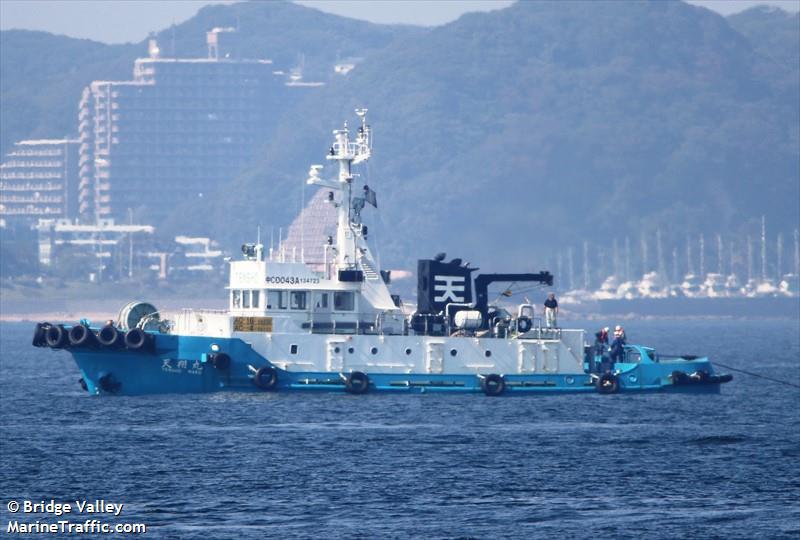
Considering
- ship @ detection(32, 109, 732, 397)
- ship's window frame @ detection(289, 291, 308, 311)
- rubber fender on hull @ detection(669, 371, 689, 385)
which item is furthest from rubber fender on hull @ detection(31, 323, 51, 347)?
rubber fender on hull @ detection(669, 371, 689, 385)

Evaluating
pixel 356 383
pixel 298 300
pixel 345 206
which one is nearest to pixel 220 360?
pixel 298 300

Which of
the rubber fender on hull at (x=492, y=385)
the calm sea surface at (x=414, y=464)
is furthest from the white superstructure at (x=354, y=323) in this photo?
the calm sea surface at (x=414, y=464)

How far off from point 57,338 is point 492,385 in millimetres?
13239

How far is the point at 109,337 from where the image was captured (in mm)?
48406

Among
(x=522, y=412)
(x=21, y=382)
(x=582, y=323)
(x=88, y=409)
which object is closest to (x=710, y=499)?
(x=522, y=412)

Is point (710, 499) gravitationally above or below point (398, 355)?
below

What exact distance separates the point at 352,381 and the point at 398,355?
1.67 metres

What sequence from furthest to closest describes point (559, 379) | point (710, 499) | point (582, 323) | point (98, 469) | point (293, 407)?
1. point (582, 323)
2. point (559, 379)
3. point (293, 407)
4. point (98, 469)
5. point (710, 499)

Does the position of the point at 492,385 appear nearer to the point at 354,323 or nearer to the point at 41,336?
the point at 354,323

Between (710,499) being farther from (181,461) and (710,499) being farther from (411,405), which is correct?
(411,405)

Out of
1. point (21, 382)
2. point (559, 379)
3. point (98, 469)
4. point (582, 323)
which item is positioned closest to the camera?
point (98, 469)

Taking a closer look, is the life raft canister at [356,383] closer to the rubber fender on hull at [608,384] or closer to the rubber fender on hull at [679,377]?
the rubber fender on hull at [608,384]

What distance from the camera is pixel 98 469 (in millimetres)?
36406

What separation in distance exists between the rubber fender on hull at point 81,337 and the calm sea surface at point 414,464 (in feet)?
6.34
